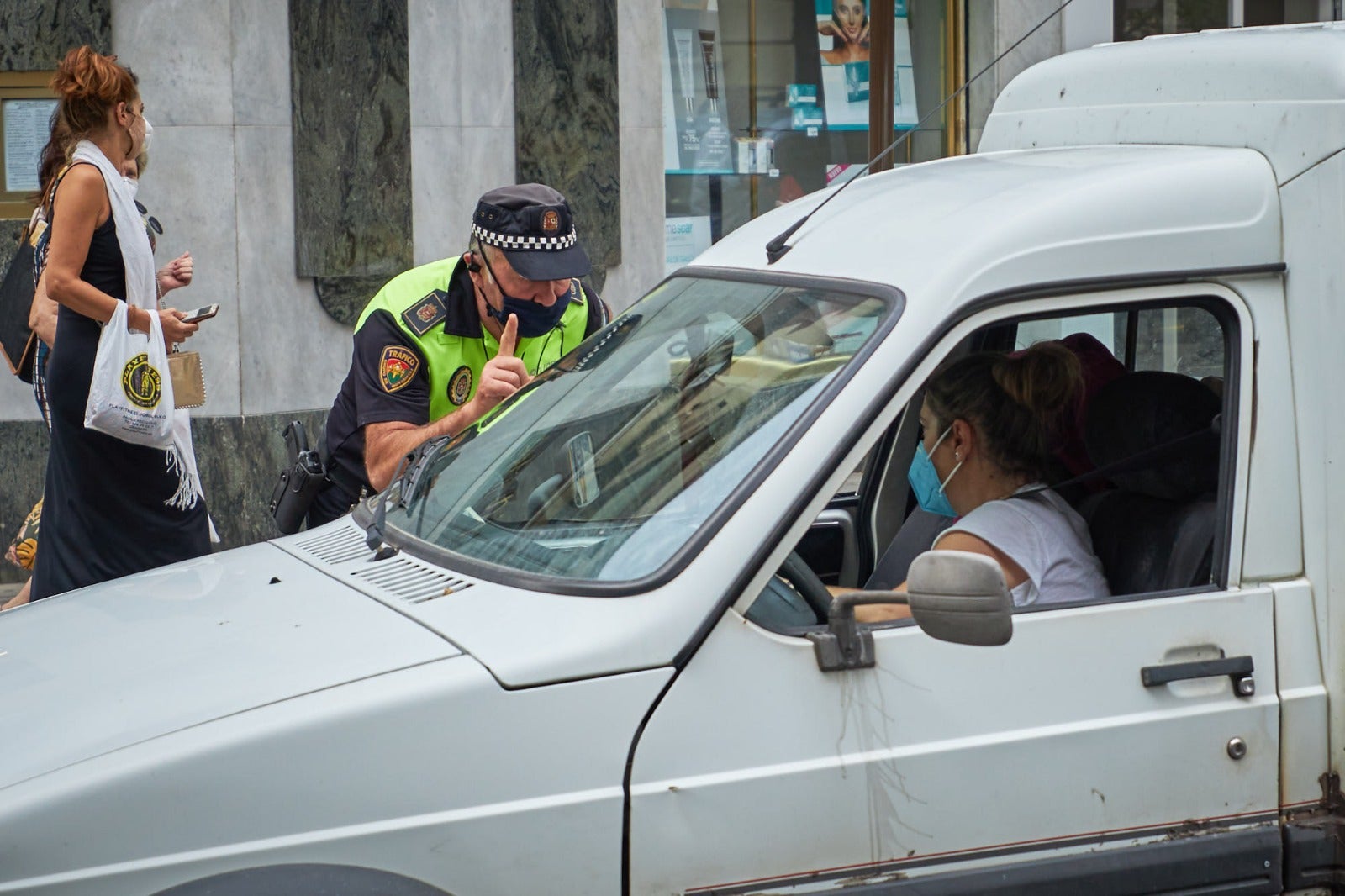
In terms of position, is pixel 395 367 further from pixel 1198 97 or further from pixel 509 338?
pixel 1198 97

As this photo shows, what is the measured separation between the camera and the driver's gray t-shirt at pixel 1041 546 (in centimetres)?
299

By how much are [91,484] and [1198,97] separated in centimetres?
347

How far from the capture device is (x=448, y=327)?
14.0 feet

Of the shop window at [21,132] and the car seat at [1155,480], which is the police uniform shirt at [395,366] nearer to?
the car seat at [1155,480]

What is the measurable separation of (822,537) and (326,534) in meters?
1.30

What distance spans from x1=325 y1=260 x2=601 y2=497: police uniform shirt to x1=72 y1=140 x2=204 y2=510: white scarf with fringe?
85cm

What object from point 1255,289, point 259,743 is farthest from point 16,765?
point 1255,289

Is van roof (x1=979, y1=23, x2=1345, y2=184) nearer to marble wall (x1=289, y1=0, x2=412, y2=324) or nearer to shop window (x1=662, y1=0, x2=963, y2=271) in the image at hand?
marble wall (x1=289, y1=0, x2=412, y2=324)

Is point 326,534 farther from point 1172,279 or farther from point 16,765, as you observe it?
point 1172,279

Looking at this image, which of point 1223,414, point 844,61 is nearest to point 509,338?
point 1223,414

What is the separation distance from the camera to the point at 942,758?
2488 millimetres

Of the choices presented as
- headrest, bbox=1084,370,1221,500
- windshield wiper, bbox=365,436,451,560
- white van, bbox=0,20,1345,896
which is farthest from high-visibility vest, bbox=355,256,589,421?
headrest, bbox=1084,370,1221,500

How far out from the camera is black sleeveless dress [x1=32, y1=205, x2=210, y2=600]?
4.83 metres

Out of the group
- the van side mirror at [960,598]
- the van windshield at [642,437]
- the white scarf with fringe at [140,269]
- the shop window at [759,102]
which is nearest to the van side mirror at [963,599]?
the van side mirror at [960,598]
